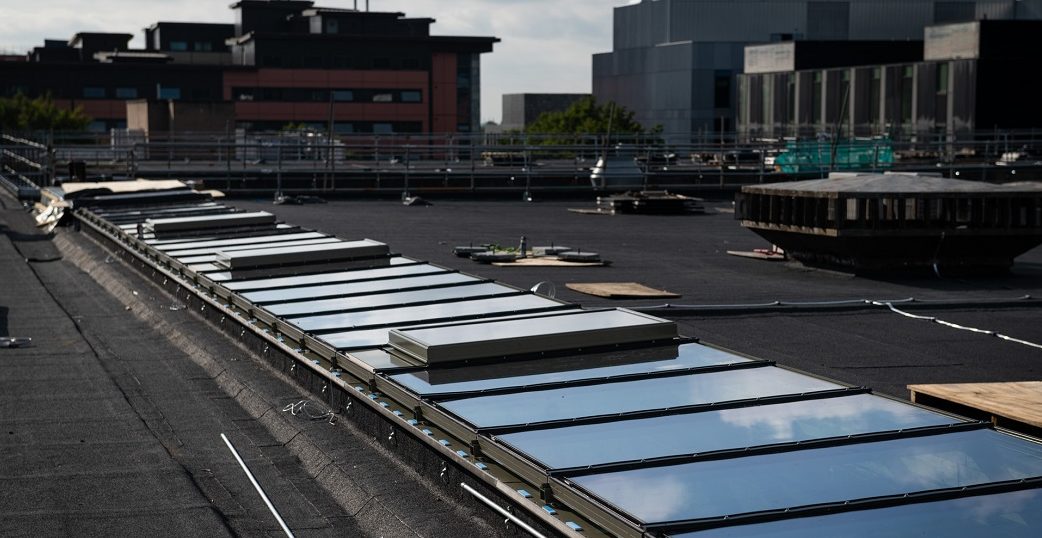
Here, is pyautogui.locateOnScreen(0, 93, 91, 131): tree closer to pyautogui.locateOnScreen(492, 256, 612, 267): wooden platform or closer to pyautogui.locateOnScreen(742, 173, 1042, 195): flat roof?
pyautogui.locateOnScreen(492, 256, 612, 267): wooden platform

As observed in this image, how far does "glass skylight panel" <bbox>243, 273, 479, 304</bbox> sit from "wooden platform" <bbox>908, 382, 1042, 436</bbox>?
6.97 meters

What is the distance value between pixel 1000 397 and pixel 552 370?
3.43m

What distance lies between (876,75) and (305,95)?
54.0 meters

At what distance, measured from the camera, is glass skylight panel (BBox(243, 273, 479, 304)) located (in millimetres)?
14930

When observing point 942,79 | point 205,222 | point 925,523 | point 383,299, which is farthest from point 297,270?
point 942,79

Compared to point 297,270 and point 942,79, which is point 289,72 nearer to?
point 942,79

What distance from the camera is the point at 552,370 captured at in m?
9.83

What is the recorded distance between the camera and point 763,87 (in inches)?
4471

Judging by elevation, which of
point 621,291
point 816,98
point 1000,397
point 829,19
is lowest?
point 621,291

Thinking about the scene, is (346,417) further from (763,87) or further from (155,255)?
(763,87)

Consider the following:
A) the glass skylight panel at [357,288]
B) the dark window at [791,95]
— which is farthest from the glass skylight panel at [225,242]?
the dark window at [791,95]

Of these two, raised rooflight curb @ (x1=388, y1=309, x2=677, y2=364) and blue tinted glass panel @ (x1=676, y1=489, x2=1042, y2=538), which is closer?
blue tinted glass panel @ (x1=676, y1=489, x2=1042, y2=538)

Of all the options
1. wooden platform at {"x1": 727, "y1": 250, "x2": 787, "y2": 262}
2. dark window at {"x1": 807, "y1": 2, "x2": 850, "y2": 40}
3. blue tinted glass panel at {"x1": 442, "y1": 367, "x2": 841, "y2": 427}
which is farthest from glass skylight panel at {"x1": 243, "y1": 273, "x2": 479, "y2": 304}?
dark window at {"x1": 807, "y1": 2, "x2": 850, "y2": 40}

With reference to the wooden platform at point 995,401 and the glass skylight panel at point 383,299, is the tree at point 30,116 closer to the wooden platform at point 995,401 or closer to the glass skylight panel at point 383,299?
the glass skylight panel at point 383,299
